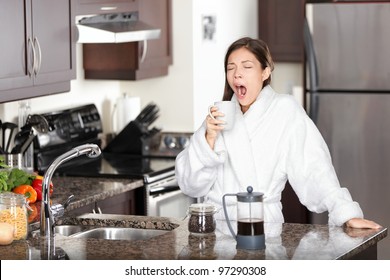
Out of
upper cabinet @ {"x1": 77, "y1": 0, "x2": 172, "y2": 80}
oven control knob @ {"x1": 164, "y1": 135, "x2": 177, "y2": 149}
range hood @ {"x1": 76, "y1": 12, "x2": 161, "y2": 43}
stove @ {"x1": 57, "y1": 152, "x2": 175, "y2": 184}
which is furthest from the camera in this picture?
oven control knob @ {"x1": 164, "y1": 135, "x2": 177, "y2": 149}

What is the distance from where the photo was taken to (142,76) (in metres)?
5.71

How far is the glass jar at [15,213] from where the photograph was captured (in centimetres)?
332

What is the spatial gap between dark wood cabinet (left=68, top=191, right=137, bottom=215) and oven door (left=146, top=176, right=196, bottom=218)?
110mm

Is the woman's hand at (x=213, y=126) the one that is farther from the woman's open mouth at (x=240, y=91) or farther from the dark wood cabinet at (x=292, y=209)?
the dark wood cabinet at (x=292, y=209)

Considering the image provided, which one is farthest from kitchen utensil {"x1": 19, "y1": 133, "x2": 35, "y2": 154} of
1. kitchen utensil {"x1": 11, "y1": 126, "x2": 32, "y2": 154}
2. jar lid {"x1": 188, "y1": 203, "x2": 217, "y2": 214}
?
jar lid {"x1": 188, "y1": 203, "x2": 217, "y2": 214}

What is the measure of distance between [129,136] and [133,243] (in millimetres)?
2512

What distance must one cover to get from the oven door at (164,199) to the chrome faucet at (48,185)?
1.63 meters

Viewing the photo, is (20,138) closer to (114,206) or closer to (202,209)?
(114,206)

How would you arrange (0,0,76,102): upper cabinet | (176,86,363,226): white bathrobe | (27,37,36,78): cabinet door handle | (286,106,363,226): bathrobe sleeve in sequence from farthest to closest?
1. (27,37,36,78): cabinet door handle
2. (0,0,76,102): upper cabinet
3. (176,86,363,226): white bathrobe
4. (286,106,363,226): bathrobe sleeve

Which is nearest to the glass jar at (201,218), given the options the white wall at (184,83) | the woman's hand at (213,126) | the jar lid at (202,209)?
the jar lid at (202,209)

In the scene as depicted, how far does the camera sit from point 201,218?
10.9ft

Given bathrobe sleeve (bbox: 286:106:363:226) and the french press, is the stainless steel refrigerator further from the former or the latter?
the french press

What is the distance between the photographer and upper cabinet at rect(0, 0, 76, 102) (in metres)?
4.27
